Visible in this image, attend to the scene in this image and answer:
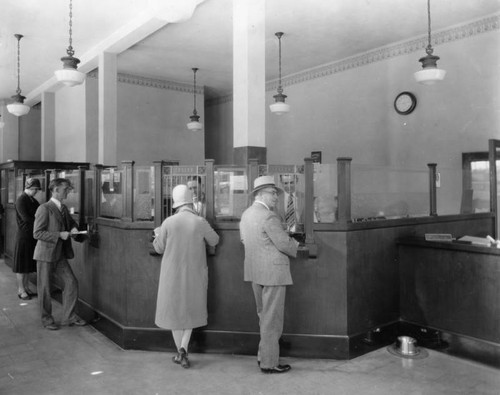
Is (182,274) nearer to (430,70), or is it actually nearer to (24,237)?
(24,237)

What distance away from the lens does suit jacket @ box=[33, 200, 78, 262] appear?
4801 millimetres

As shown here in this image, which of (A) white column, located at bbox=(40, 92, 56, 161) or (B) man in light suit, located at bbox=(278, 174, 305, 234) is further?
(A) white column, located at bbox=(40, 92, 56, 161)

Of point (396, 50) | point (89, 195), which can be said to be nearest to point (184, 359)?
point (89, 195)

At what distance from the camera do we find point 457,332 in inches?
165

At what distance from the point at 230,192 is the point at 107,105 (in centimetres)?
536

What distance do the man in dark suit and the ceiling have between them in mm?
3545

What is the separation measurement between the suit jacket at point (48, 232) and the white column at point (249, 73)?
227 cm

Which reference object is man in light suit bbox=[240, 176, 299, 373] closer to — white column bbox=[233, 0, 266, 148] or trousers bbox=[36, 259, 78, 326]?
white column bbox=[233, 0, 266, 148]

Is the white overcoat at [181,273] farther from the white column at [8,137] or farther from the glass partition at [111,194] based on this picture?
the white column at [8,137]

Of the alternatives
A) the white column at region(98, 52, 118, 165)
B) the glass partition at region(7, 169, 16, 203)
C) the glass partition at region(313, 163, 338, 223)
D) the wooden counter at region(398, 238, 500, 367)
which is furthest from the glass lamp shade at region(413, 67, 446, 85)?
the glass partition at region(7, 169, 16, 203)

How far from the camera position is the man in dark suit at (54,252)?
4848 millimetres

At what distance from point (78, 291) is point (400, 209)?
403cm

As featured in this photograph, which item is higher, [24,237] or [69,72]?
[69,72]

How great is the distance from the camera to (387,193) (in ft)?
15.8
